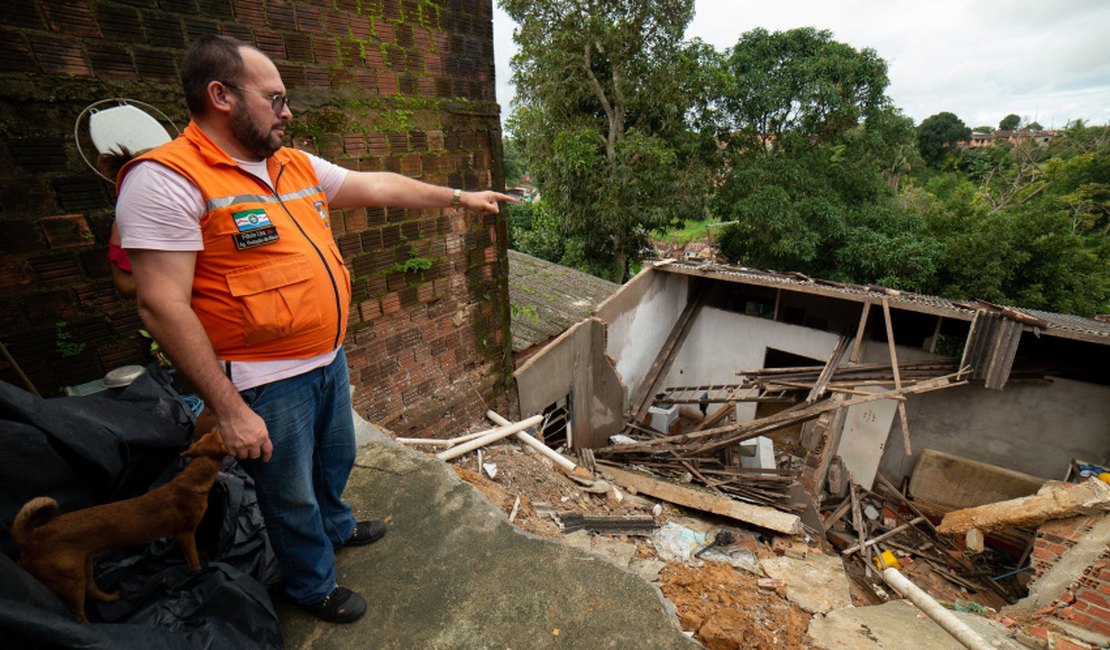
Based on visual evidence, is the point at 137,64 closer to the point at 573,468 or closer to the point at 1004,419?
the point at 573,468

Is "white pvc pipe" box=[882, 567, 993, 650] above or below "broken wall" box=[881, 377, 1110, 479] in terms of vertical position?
above

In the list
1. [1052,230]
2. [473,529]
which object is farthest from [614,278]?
[473,529]

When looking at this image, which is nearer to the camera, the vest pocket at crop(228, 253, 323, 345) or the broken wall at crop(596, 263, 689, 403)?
the vest pocket at crop(228, 253, 323, 345)

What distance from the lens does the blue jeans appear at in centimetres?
165

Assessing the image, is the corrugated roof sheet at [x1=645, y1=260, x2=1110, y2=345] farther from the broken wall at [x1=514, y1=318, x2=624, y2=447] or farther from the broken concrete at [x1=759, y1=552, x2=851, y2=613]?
the broken concrete at [x1=759, y1=552, x2=851, y2=613]

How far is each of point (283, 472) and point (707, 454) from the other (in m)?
7.01

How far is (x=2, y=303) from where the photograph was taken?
6.51ft

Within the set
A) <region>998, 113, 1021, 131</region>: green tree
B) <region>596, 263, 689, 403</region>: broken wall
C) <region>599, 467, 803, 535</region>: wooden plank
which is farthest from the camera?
<region>998, 113, 1021, 131</region>: green tree

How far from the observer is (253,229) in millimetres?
1496

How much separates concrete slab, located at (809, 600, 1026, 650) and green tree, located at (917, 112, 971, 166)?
36.0 m

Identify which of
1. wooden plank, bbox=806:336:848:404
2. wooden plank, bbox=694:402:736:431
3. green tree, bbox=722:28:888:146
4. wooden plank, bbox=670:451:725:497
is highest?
green tree, bbox=722:28:888:146

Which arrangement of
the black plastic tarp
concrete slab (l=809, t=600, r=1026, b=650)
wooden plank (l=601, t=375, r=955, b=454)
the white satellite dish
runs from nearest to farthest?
the black plastic tarp → the white satellite dish → concrete slab (l=809, t=600, r=1026, b=650) → wooden plank (l=601, t=375, r=955, b=454)

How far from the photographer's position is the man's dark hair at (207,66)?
4.70ft

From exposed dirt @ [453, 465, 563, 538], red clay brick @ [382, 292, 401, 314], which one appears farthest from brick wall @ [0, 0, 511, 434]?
exposed dirt @ [453, 465, 563, 538]
